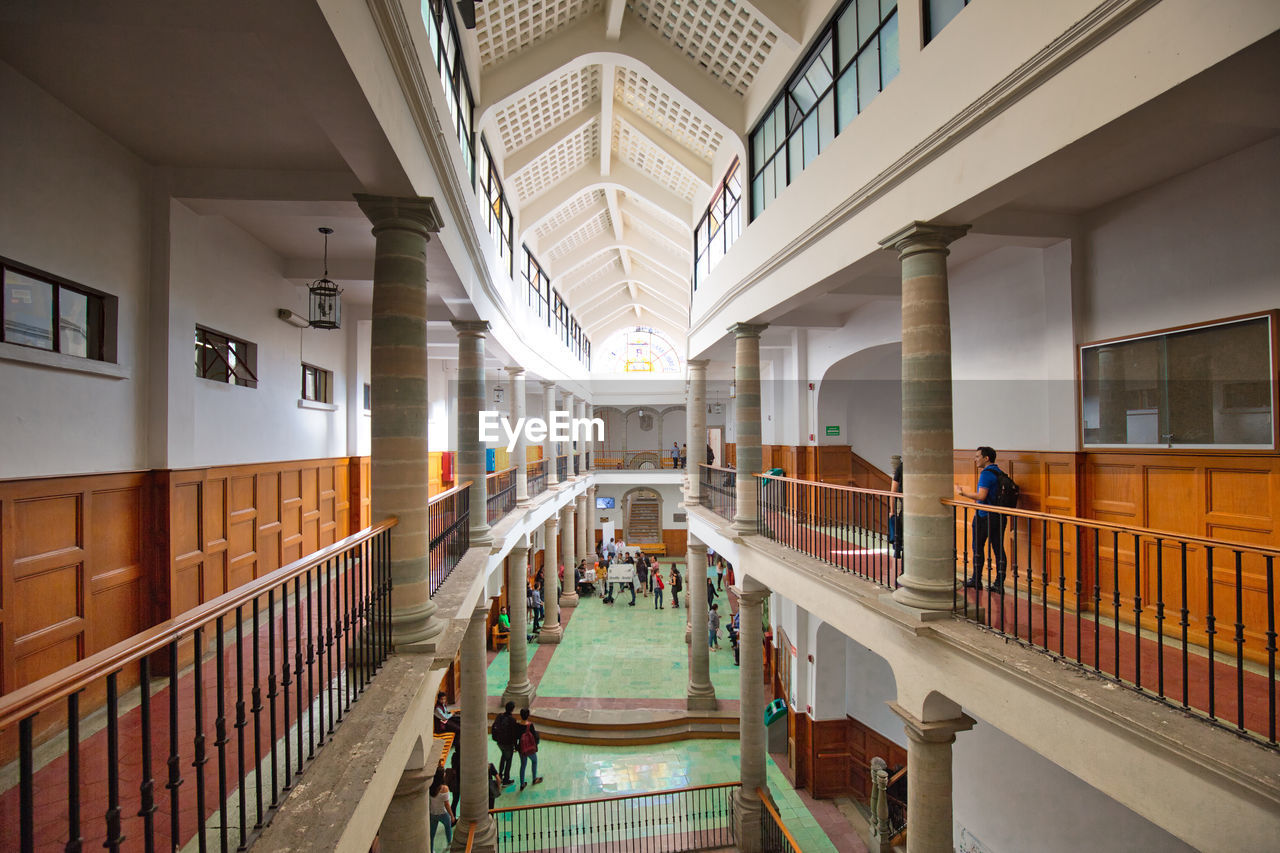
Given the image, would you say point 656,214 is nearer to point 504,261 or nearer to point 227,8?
point 504,261

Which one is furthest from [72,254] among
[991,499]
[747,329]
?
[991,499]

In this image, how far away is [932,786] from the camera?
4.94m

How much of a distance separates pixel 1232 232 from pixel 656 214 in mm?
11813

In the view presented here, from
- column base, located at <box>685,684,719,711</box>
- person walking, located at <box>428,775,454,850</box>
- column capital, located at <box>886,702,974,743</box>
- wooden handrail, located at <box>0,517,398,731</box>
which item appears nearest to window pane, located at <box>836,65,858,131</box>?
column capital, located at <box>886,702,974,743</box>

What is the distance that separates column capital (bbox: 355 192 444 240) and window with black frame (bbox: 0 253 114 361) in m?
2.19

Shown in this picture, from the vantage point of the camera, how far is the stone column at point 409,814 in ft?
13.9

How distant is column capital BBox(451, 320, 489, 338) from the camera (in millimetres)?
8547

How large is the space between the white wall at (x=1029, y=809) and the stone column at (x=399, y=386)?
6.27 meters

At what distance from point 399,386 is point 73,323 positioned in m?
2.40

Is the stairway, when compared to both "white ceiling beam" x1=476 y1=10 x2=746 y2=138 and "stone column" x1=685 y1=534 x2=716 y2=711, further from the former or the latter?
"white ceiling beam" x1=476 y1=10 x2=746 y2=138

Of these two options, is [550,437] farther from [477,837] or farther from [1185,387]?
[1185,387]

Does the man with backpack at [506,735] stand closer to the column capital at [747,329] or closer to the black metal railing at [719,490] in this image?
the black metal railing at [719,490]

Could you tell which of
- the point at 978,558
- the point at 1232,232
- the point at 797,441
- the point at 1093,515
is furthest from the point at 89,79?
the point at 797,441

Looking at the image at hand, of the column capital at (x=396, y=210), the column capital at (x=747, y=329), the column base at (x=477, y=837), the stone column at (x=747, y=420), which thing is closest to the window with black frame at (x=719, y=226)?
the column capital at (x=747, y=329)
